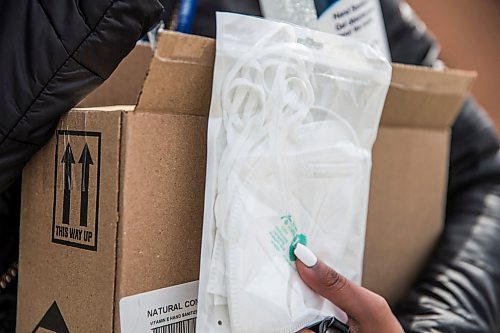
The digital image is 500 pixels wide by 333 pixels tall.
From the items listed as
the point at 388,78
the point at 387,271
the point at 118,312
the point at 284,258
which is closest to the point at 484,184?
the point at 387,271

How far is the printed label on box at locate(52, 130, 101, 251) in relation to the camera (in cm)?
57

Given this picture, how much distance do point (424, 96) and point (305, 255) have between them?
1.18ft

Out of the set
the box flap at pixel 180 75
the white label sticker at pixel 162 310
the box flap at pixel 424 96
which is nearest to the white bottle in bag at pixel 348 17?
the box flap at pixel 424 96

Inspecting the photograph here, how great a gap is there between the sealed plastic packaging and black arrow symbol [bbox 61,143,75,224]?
139 mm

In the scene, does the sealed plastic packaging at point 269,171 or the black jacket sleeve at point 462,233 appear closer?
the sealed plastic packaging at point 269,171

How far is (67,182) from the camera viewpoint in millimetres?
604

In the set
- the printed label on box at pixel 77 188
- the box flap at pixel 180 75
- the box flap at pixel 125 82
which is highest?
the box flap at pixel 180 75

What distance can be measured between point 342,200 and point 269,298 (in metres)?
0.15

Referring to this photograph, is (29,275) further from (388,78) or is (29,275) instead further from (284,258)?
(388,78)

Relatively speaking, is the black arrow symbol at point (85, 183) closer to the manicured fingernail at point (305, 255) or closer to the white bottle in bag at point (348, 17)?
the manicured fingernail at point (305, 255)

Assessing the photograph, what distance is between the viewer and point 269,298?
583 millimetres

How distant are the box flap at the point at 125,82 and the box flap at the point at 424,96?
324mm

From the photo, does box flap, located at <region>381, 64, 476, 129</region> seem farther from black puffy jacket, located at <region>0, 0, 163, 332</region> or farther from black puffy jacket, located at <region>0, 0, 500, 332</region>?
black puffy jacket, located at <region>0, 0, 163, 332</region>

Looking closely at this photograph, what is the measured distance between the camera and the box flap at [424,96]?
2.66 ft
